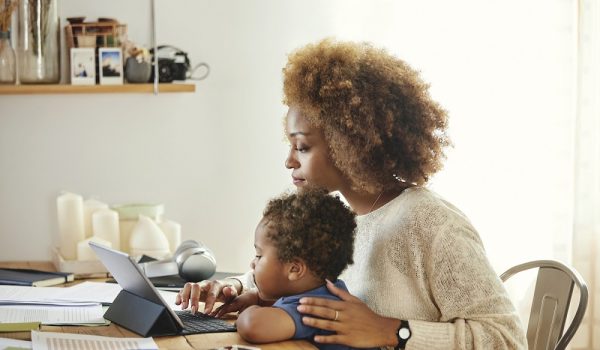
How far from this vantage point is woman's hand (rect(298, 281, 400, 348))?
1.56m

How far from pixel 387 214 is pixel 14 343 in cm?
77

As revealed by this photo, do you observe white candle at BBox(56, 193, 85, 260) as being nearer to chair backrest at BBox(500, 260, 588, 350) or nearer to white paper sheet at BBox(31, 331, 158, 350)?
white paper sheet at BBox(31, 331, 158, 350)

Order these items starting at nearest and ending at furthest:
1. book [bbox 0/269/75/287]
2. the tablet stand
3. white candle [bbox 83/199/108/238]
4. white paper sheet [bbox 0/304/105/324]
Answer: the tablet stand → white paper sheet [bbox 0/304/105/324] → book [bbox 0/269/75/287] → white candle [bbox 83/199/108/238]

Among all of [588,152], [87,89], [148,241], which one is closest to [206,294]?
[148,241]

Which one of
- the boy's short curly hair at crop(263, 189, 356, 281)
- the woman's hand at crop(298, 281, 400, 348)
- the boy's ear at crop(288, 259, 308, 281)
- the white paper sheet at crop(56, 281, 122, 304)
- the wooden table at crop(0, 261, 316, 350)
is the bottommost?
the white paper sheet at crop(56, 281, 122, 304)

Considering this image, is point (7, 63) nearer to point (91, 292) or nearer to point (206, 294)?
point (91, 292)

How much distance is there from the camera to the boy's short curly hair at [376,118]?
1.80 meters

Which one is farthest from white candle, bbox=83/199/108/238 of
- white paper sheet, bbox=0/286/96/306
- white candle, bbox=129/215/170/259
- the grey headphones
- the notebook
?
the notebook

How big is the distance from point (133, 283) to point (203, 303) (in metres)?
0.37

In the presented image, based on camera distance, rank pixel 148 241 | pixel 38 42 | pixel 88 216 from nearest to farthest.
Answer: pixel 148 241, pixel 88 216, pixel 38 42

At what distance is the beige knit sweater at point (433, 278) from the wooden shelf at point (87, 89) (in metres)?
1.53

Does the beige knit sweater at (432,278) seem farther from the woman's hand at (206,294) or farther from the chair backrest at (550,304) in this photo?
the chair backrest at (550,304)

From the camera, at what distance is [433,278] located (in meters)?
1.66

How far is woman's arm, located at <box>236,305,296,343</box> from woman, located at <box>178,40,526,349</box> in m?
0.04
